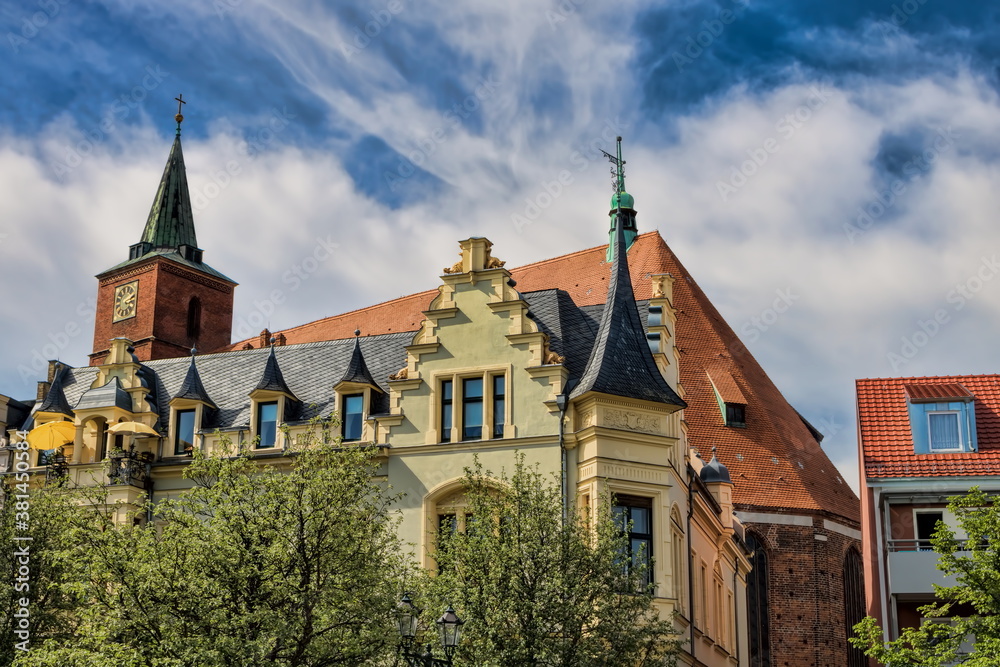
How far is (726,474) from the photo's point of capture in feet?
120

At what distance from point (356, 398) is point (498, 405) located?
340 centimetres

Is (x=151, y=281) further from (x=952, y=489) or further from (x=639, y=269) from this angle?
(x=952, y=489)

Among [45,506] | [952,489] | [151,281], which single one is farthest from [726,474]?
[151,281]

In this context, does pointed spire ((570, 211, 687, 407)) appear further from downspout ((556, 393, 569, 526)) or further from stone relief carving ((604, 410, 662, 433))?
stone relief carving ((604, 410, 662, 433))

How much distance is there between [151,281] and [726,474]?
3571 centimetres

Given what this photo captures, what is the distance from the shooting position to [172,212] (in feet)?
219

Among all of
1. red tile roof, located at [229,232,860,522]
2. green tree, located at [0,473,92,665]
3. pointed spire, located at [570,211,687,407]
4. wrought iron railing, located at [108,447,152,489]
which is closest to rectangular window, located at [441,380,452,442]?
pointed spire, located at [570,211,687,407]

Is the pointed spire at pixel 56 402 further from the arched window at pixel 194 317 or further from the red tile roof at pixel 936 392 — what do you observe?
the arched window at pixel 194 317

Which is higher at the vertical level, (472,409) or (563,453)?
(472,409)

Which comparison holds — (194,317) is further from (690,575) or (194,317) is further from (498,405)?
(690,575)

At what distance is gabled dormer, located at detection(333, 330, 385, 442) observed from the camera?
2861 centimetres

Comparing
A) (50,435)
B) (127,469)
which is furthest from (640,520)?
(50,435)

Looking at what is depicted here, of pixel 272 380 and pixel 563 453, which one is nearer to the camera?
pixel 563 453

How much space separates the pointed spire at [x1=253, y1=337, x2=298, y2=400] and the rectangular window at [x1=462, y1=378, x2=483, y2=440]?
4.35m
